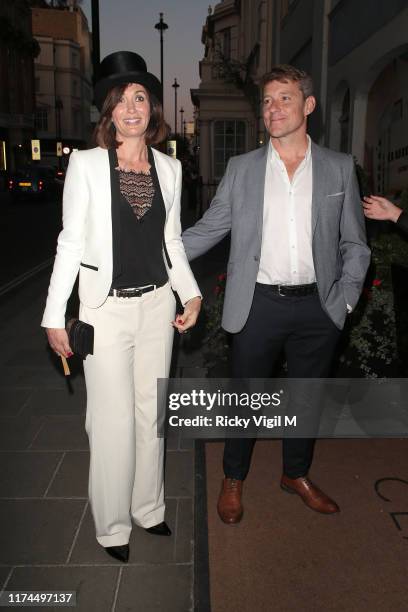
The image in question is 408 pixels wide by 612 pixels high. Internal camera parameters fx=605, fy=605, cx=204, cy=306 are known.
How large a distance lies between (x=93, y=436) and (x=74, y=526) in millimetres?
750

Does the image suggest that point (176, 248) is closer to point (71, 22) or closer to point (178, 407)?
point (178, 407)

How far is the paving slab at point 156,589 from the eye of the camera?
262 centimetres

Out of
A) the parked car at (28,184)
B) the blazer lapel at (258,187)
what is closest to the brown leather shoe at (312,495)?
the blazer lapel at (258,187)

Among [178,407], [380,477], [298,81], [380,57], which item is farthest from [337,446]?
[380,57]

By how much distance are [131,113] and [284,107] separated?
0.74m

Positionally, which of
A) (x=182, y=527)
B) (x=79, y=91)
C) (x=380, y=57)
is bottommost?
(x=182, y=527)

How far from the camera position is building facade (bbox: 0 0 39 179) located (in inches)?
2021

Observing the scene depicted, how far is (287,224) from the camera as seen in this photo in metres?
2.93

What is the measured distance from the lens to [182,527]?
10.5 ft

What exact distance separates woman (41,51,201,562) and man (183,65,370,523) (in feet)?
1.08

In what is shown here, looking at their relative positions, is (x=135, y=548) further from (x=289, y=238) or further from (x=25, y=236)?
(x=25, y=236)

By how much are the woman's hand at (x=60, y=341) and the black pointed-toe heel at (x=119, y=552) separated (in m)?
0.99

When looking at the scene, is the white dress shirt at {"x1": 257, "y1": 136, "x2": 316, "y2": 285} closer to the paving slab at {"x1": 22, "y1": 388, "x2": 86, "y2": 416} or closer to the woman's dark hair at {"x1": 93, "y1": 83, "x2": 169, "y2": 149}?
the woman's dark hair at {"x1": 93, "y1": 83, "x2": 169, "y2": 149}

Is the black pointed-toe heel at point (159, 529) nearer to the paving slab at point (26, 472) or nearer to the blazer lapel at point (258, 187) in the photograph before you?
the paving slab at point (26, 472)
